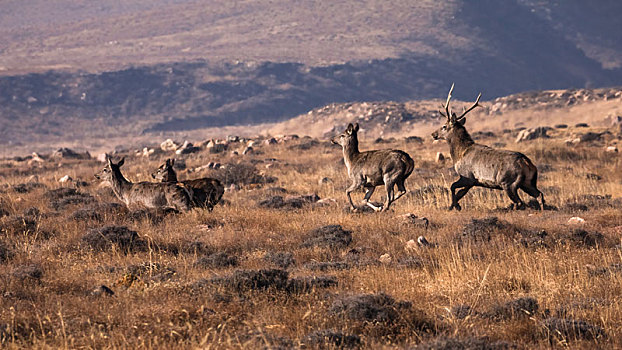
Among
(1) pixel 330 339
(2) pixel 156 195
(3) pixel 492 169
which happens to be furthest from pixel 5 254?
(3) pixel 492 169

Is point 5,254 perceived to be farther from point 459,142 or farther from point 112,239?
point 459,142

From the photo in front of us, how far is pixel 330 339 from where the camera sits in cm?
744

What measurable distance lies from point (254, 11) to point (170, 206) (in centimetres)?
15869

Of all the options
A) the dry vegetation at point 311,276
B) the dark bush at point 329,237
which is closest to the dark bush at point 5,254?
the dry vegetation at point 311,276

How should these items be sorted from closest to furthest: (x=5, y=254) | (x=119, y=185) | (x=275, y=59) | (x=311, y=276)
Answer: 1. (x=311, y=276)
2. (x=5, y=254)
3. (x=119, y=185)
4. (x=275, y=59)

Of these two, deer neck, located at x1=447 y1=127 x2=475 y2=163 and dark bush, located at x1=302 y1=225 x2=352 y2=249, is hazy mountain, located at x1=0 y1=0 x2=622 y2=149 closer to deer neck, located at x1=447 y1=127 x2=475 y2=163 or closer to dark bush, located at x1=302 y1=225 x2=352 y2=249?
deer neck, located at x1=447 y1=127 x2=475 y2=163

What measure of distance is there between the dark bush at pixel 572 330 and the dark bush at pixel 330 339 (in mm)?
1937

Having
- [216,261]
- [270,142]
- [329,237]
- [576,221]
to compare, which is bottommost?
[270,142]

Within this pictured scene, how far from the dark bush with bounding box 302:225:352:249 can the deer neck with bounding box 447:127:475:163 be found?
187 inches

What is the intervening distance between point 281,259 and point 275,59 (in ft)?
409

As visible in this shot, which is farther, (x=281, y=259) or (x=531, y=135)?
(x=531, y=135)

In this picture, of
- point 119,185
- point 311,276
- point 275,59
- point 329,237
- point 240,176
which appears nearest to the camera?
point 311,276

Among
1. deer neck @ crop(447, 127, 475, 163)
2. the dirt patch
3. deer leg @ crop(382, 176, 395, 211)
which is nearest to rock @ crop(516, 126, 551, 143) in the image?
deer neck @ crop(447, 127, 475, 163)

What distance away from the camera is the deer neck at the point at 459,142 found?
17.3 m
